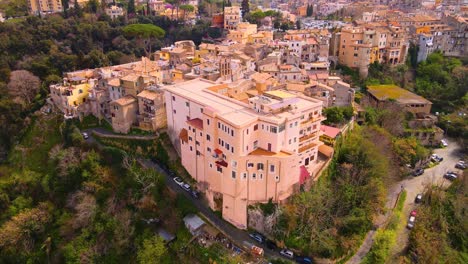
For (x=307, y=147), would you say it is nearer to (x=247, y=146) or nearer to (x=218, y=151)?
(x=247, y=146)

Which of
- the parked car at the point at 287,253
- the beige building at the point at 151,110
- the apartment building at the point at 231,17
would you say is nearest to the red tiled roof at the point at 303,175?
the parked car at the point at 287,253

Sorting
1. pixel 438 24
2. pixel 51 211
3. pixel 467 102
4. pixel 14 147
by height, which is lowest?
pixel 51 211

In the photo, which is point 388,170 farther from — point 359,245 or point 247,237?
point 247,237

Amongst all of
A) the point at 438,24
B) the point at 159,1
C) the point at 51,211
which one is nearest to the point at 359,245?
the point at 51,211

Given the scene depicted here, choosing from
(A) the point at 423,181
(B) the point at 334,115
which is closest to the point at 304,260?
(B) the point at 334,115

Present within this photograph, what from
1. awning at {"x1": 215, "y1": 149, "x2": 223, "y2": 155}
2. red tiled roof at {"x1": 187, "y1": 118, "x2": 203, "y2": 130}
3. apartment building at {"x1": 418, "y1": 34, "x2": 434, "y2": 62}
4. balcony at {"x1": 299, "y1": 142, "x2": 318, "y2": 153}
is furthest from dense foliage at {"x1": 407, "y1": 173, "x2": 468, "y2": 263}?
apartment building at {"x1": 418, "y1": 34, "x2": 434, "y2": 62}
